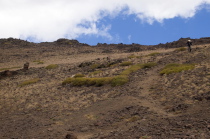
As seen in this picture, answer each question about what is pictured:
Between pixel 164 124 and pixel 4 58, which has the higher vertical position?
pixel 4 58

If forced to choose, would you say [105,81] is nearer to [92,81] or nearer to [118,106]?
[92,81]

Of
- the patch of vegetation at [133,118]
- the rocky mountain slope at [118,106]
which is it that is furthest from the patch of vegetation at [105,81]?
the patch of vegetation at [133,118]

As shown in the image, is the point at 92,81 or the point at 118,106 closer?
the point at 118,106

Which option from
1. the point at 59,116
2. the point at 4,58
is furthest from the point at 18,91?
the point at 4,58

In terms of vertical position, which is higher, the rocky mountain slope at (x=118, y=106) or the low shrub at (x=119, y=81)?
the low shrub at (x=119, y=81)

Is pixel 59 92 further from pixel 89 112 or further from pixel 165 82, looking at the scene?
pixel 165 82

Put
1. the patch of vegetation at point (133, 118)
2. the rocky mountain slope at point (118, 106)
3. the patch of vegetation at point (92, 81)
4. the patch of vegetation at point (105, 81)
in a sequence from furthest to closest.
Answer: the patch of vegetation at point (92, 81), the patch of vegetation at point (105, 81), the patch of vegetation at point (133, 118), the rocky mountain slope at point (118, 106)

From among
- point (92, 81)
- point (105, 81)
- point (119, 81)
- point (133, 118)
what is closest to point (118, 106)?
point (133, 118)

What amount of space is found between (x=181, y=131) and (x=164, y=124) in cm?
152

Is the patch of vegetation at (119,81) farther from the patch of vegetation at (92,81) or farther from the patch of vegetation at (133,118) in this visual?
the patch of vegetation at (133,118)

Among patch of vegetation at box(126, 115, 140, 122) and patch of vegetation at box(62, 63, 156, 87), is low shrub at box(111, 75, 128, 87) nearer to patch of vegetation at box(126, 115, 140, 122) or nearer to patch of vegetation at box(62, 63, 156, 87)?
patch of vegetation at box(62, 63, 156, 87)

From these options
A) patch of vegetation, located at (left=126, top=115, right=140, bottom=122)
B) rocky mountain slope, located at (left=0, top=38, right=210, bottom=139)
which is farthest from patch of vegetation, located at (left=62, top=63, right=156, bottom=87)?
patch of vegetation, located at (left=126, top=115, right=140, bottom=122)

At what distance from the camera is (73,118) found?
1680 cm

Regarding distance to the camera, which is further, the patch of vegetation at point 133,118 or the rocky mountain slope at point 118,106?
the patch of vegetation at point 133,118
